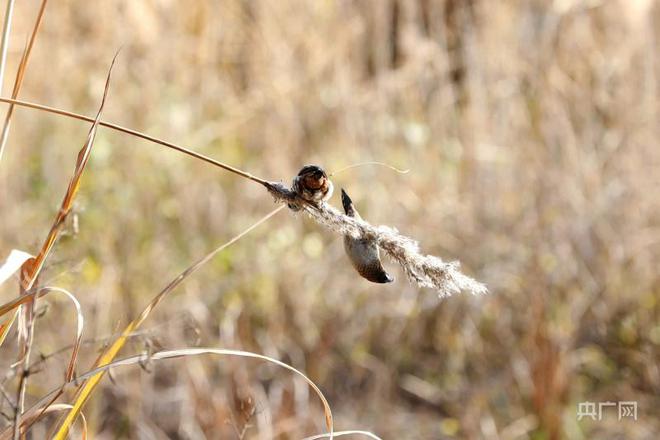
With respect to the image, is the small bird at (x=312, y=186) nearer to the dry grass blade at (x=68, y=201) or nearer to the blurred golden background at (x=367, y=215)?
the dry grass blade at (x=68, y=201)

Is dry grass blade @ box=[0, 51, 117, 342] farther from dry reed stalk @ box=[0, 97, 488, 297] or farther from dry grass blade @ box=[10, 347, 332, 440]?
dry reed stalk @ box=[0, 97, 488, 297]

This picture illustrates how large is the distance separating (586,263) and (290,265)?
1.00 metres

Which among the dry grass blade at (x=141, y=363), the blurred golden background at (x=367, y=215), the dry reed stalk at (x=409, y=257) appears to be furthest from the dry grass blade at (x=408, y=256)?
the blurred golden background at (x=367, y=215)

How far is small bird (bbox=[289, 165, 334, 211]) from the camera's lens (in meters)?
0.85

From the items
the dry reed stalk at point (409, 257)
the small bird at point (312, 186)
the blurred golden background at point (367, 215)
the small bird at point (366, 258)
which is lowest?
the dry reed stalk at point (409, 257)

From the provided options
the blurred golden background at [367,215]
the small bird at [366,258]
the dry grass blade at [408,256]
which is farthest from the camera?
the blurred golden background at [367,215]

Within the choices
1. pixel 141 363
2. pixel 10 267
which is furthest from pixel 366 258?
pixel 10 267

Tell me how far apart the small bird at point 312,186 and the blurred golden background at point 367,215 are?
1.52m

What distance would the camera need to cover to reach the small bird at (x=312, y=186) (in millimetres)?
852

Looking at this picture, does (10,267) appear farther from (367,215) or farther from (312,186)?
(367,215)

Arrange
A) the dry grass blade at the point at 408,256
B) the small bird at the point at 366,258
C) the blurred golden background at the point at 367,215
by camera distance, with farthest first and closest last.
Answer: the blurred golden background at the point at 367,215
the small bird at the point at 366,258
the dry grass blade at the point at 408,256

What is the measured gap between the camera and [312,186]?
2.81 feet

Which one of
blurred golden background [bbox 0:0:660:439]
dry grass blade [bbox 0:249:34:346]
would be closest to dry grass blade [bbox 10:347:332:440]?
dry grass blade [bbox 0:249:34:346]

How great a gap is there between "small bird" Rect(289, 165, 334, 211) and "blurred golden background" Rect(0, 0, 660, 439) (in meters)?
1.52
